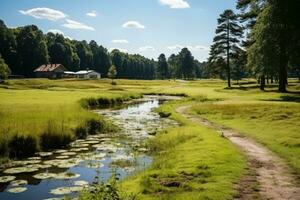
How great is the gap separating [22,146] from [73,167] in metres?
4.77

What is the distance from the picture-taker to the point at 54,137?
2625 cm

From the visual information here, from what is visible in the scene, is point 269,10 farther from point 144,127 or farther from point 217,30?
point 217,30

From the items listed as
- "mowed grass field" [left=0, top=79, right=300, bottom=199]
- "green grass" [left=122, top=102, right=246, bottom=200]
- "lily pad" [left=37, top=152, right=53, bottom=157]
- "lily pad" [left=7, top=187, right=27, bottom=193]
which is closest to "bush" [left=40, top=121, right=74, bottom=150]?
"mowed grass field" [left=0, top=79, right=300, bottom=199]

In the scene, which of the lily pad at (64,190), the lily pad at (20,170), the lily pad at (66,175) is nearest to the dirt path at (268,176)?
the lily pad at (64,190)

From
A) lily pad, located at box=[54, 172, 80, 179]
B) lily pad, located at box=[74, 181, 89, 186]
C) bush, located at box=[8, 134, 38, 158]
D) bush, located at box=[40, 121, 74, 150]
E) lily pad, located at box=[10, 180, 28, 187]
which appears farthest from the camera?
bush, located at box=[40, 121, 74, 150]

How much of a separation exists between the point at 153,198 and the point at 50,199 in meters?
4.57

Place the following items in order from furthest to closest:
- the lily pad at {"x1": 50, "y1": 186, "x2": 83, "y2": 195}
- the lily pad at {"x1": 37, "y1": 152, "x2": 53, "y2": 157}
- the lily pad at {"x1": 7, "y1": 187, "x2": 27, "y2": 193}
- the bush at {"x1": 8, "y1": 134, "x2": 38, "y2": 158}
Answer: the lily pad at {"x1": 37, "y1": 152, "x2": 53, "y2": 157}
the bush at {"x1": 8, "y1": 134, "x2": 38, "y2": 158}
the lily pad at {"x1": 7, "y1": 187, "x2": 27, "y2": 193}
the lily pad at {"x1": 50, "y1": 186, "x2": 83, "y2": 195}

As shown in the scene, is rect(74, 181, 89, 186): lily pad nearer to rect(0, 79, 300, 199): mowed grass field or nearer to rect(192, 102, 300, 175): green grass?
rect(0, 79, 300, 199): mowed grass field

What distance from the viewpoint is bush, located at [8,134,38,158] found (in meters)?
22.7

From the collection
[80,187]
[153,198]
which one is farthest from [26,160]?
[153,198]

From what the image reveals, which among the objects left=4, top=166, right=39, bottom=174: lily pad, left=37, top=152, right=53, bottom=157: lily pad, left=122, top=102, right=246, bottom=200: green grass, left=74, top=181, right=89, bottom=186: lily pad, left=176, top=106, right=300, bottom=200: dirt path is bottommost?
left=74, top=181, right=89, bottom=186: lily pad

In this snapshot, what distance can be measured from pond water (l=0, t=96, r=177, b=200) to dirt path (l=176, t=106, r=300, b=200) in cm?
588

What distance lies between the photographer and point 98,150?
25.0 metres

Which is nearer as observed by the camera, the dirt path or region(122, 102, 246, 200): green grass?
the dirt path
